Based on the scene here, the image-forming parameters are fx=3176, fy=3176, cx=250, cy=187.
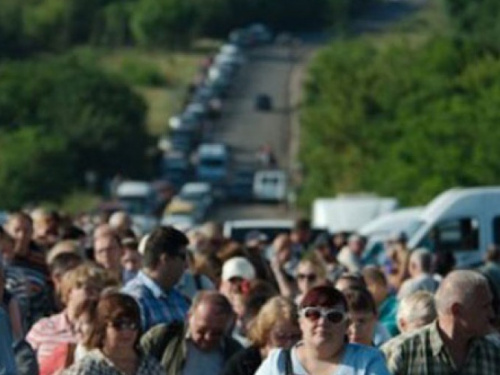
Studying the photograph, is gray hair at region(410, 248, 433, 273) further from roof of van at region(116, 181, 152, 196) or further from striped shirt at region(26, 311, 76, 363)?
roof of van at region(116, 181, 152, 196)

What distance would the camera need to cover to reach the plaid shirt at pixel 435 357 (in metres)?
14.7

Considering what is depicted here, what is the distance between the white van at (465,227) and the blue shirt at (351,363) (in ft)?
84.9

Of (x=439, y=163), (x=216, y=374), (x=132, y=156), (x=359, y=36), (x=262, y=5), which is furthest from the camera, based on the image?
(x=262, y=5)

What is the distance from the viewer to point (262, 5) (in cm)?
17550

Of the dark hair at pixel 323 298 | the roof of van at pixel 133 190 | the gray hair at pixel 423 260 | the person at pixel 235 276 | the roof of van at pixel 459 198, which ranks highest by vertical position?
the roof of van at pixel 133 190

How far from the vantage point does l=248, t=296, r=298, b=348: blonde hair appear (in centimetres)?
1641

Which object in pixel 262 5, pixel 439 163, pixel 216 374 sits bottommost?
pixel 216 374

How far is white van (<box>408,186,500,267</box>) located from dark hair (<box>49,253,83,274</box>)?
63.4 ft

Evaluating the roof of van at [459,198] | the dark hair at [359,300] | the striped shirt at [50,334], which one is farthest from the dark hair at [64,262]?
the roof of van at [459,198]

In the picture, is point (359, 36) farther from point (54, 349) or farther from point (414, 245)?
point (54, 349)

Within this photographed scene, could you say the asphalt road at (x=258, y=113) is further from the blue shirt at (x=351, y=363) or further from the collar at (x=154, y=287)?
the blue shirt at (x=351, y=363)

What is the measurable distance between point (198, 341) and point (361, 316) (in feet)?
2.87

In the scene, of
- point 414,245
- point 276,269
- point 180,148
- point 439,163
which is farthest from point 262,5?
point 276,269

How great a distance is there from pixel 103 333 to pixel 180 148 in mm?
115598
